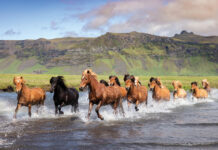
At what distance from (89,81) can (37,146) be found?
5229mm

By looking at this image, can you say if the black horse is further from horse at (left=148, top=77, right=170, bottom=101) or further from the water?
horse at (left=148, top=77, right=170, bottom=101)

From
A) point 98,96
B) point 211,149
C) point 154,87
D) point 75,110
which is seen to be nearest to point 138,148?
point 211,149

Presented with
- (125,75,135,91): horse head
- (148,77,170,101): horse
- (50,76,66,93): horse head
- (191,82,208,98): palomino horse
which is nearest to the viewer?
(50,76,66,93): horse head

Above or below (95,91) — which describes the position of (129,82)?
above

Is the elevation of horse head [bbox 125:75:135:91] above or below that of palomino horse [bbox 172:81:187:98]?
above

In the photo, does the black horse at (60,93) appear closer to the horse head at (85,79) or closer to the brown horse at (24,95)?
the brown horse at (24,95)

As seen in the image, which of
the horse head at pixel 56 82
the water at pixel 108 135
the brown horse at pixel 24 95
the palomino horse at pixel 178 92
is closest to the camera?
the water at pixel 108 135

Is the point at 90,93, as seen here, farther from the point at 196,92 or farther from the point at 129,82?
the point at 196,92

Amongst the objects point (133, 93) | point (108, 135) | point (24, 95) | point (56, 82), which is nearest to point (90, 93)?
point (108, 135)

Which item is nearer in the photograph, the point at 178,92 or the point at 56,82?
the point at 56,82

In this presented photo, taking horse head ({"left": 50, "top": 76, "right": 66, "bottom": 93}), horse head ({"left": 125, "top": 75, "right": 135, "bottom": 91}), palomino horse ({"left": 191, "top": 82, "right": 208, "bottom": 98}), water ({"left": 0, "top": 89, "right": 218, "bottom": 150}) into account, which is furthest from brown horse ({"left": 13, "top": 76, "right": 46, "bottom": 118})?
palomino horse ({"left": 191, "top": 82, "right": 208, "bottom": 98})

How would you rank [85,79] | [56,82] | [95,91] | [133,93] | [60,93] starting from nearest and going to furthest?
1. [85,79]
2. [95,91]
3. [56,82]
4. [60,93]
5. [133,93]

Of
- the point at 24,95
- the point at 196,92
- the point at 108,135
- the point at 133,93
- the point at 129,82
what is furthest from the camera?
the point at 196,92

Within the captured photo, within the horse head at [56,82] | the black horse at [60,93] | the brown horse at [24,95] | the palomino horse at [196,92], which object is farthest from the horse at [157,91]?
the brown horse at [24,95]
